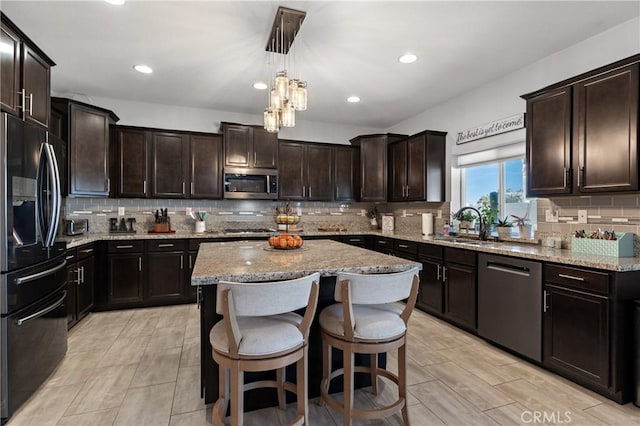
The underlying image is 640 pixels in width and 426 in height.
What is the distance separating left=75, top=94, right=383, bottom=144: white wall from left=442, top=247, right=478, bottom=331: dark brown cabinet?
10.00 ft

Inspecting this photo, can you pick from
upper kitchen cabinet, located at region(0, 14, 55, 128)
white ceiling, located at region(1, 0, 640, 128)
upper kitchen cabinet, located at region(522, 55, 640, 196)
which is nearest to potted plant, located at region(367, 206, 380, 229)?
white ceiling, located at region(1, 0, 640, 128)

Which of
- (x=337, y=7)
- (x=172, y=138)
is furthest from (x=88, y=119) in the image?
(x=337, y=7)

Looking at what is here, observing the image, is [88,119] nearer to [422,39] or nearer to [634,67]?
[422,39]

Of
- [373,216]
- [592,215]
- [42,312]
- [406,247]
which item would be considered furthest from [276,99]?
[373,216]

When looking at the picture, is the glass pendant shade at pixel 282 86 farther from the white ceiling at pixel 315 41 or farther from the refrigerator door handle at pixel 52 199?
the refrigerator door handle at pixel 52 199

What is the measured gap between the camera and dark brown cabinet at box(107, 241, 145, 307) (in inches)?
153

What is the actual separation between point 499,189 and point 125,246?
4.56m

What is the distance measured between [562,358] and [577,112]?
1.90 metres

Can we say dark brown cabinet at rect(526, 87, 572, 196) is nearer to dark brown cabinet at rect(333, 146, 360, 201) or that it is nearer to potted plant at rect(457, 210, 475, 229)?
potted plant at rect(457, 210, 475, 229)

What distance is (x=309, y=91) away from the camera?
4078mm

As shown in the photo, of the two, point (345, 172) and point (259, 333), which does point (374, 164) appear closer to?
point (345, 172)

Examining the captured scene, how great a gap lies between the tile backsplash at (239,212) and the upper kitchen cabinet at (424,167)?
0.32 metres

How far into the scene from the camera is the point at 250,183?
4.77 m

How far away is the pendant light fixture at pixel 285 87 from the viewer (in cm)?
234
